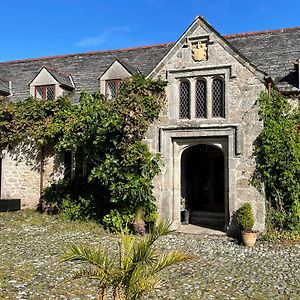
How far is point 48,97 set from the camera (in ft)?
65.0

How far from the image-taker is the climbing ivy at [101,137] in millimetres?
13742

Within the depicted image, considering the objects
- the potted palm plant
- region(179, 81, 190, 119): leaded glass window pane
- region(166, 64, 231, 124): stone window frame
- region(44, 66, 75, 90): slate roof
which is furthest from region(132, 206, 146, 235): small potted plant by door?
the potted palm plant

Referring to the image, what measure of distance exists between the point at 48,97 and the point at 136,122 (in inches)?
300

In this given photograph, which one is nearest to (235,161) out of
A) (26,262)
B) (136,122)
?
(136,122)

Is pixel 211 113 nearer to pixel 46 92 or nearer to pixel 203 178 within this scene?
pixel 203 178

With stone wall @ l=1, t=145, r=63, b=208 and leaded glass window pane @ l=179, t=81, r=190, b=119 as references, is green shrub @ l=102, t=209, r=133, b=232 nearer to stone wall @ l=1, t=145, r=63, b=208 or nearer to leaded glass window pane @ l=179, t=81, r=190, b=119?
leaded glass window pane @ l=179, t=81, r=190, b=119

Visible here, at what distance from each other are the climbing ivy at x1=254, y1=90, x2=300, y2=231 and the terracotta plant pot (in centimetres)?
140

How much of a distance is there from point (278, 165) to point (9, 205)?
42.3 feet

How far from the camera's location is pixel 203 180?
59.4 ft

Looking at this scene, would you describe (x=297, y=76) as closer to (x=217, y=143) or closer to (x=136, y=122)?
(x=217, y=143)

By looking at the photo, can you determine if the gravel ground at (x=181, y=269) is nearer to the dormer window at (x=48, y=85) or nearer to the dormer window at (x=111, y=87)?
the dormer window at (x=111, y=87)

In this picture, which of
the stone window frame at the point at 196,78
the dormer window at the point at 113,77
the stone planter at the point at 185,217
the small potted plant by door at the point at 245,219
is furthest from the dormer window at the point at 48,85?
the small potted plant by door at the point at 245,219

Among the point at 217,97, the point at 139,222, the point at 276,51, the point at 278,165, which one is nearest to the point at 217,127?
the point at 217,97

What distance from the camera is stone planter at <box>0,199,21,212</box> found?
60.0ft
